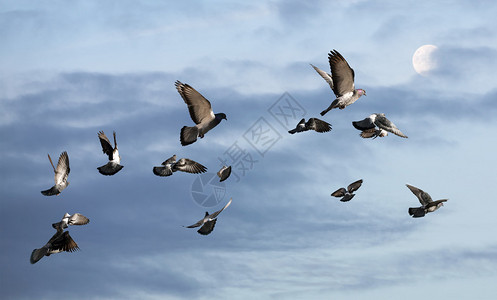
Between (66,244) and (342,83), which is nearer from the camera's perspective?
(66,244)

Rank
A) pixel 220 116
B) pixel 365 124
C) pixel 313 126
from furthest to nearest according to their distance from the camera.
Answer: pixel 313 126
pixel 365 124
pixel 220 116

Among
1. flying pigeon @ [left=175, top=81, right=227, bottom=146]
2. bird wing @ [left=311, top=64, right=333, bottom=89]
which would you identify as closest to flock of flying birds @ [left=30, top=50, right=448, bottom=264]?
flying pigeon @ [left=175, top=81, right=227, bottom=146]

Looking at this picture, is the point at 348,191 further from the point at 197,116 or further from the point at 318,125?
the point at 197,116

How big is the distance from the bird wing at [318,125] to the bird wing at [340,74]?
227 centimetres

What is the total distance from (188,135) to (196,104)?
57.9 inches

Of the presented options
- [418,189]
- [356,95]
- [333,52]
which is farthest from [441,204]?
[333,52]

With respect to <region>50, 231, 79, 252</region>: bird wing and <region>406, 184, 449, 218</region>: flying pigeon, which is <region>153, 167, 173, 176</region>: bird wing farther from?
<region>406, 184, 449, 218</region>: flying pigeon

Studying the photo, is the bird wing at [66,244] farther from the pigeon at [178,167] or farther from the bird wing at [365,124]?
the bird wing at [365,124]

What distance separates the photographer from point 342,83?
24719mm

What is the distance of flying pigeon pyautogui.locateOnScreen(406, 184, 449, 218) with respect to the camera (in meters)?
23.5

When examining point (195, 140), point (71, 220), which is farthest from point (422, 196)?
point (71, 220)

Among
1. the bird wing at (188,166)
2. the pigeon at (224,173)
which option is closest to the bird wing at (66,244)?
the bird wing at (188,166)

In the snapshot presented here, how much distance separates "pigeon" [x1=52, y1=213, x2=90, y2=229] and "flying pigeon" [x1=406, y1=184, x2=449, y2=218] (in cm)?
1346

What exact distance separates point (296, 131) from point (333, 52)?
4648 mm
